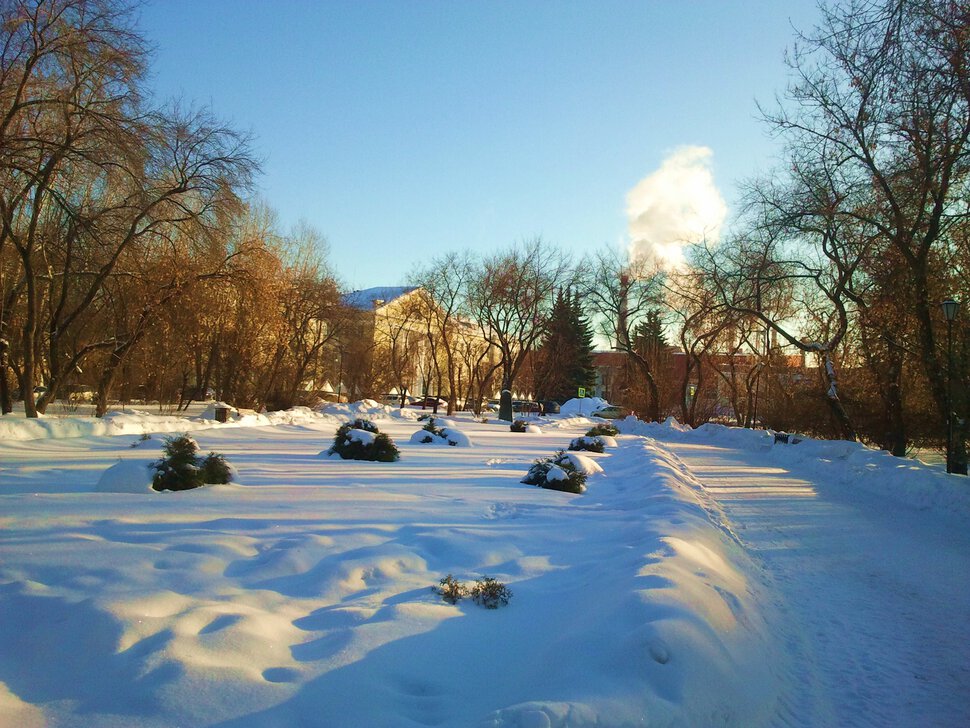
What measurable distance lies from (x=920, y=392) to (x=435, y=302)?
105 ft

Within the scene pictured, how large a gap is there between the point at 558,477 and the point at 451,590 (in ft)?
20.8

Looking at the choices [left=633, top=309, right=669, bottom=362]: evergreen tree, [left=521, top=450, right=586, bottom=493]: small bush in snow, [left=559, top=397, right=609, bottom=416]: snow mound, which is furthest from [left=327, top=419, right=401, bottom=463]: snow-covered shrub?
[left=559, top=397, right=609, bottom=416]: snow mound

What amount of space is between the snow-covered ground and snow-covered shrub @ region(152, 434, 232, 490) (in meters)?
0.33

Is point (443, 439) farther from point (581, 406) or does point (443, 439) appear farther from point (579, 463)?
point (581, 406)

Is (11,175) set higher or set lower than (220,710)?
higher

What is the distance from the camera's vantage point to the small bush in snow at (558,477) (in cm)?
1137

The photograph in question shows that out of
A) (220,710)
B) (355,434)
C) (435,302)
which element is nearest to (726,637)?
(220,710)

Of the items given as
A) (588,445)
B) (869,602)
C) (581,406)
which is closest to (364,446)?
(588,445)

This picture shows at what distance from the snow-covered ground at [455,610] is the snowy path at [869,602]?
31mm

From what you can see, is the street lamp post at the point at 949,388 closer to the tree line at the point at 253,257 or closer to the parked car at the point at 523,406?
the tree line at the point at 253,257

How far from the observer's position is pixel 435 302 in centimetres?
4819

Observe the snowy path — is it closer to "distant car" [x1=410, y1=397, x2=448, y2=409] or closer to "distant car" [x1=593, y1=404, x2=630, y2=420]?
"distant car" [x1=593, y1=404, x2=630, y2=420]

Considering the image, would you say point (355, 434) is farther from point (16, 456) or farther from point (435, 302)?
point (435, 302)

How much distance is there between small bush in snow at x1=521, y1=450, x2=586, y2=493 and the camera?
1137 cm
